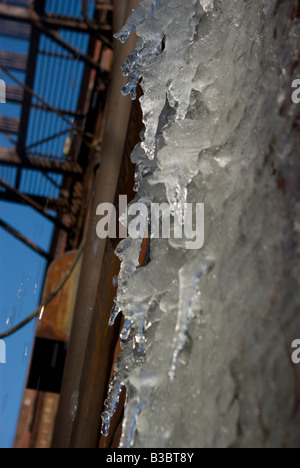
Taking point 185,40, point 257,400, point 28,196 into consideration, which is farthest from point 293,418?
point 28,196

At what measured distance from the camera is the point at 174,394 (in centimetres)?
106

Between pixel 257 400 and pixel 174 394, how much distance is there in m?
0.32

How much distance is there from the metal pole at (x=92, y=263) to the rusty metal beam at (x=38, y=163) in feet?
13.8

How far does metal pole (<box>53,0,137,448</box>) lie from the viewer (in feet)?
6.07

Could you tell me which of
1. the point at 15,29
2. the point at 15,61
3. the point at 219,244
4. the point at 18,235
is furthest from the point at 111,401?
the point at 15,61

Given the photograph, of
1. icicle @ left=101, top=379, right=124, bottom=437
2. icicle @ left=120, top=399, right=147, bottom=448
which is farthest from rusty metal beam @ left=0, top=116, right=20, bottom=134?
icicle @ left=120, top=399, right=147, bottom=448

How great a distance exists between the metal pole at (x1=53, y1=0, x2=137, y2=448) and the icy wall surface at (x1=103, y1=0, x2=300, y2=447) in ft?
1.28

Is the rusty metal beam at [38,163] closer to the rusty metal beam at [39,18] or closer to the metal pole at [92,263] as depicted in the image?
the rusty metal beam at [39,18]

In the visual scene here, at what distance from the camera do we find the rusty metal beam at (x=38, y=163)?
6.80 metres

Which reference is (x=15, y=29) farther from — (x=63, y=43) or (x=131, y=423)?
(x=131, y=423)

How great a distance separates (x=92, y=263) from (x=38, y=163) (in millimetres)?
4710

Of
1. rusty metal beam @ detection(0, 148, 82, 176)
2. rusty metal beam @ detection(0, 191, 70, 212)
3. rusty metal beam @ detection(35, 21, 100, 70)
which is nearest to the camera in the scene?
rusty metal beam @ detection(35, 21, 100, 70)

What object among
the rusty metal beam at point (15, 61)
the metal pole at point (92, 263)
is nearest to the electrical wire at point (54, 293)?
the metal pole at point (92, 263)

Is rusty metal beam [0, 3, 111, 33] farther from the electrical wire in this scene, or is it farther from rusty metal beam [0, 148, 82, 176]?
the electrical wire
